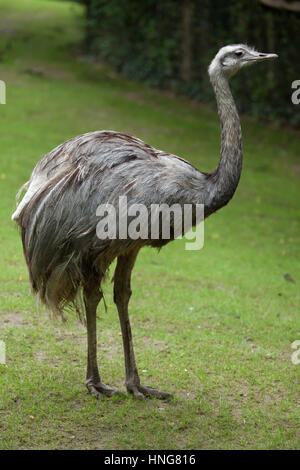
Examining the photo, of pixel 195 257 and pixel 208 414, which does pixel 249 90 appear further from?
pixel 208 414

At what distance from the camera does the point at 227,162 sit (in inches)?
179

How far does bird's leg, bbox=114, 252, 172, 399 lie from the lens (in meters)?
5.05

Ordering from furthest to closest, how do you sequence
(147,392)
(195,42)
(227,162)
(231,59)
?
(195,42) < (147,392) < (231,59) < (227,162)

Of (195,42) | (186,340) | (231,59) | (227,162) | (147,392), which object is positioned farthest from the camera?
(195,42)

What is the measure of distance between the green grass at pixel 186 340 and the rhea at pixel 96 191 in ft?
2.48

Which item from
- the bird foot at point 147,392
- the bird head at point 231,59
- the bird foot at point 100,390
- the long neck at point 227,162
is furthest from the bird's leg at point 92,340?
the bird head at point 231,59

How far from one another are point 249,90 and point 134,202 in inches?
475

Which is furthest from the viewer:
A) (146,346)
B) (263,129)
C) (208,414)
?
(263,129)

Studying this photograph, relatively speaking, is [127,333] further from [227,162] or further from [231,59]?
[231,59]

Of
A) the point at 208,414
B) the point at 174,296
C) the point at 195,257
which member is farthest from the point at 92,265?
the point at 195,257

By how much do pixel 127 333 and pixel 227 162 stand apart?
4.78 feet

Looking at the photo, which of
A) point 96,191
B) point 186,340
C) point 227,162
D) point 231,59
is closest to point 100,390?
point 186,340

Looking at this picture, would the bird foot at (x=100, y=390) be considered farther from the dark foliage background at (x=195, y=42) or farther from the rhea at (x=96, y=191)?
the dark foliage background at (x=195, y=42)
